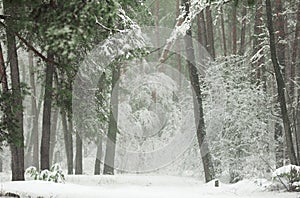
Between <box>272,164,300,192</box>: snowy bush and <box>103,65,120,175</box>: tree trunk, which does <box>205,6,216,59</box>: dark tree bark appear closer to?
<box>103,65,120,175</box>: tree trunk

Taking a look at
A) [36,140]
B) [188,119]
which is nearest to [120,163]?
[36,140]

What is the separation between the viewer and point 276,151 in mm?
18578

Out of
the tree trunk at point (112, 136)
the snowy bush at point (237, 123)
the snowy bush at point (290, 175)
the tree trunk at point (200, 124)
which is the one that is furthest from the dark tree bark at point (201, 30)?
the snowy bush at point (290, 175)

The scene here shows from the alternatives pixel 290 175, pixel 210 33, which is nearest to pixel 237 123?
pixel 210 33

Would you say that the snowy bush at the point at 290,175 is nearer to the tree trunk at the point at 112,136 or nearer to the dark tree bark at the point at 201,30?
the dark tree bark at the point at 201,30

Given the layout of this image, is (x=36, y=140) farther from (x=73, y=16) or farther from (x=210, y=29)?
(x=73, y=16)

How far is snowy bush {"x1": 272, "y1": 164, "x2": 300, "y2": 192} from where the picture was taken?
486 inches

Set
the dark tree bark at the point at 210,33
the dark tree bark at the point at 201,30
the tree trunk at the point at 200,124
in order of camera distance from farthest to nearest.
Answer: the dark tree bark at the point at 210,33, the dark tree bark at the point at 201,30, the tree trunk at the point at 200,124

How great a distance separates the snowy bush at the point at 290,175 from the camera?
12336 millimetres

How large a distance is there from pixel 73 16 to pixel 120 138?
75.4 ft

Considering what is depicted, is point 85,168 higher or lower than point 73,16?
lower

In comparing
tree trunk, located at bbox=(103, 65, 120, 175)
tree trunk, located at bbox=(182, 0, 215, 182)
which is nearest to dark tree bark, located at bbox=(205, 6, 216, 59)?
tree trunk, located at bbox=(182, 0, 215, 182)

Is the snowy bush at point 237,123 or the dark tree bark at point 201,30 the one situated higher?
the dark tree bark at point 201,30

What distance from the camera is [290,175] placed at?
12.5 meters
